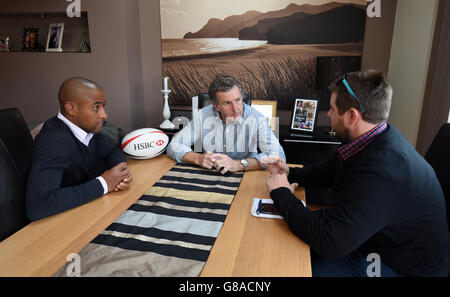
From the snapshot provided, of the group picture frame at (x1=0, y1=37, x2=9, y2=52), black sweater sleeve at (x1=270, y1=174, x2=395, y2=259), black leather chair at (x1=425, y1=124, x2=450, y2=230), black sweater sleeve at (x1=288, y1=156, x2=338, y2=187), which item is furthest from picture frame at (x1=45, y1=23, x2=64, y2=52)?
black leather chair at (x1=425, y1=124, x2=450, y2=230)

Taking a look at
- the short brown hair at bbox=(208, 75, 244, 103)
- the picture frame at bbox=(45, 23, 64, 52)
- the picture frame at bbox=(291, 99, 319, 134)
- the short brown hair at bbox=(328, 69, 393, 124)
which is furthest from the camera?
the picture frame at bbox=(45, 23, 64, 52)

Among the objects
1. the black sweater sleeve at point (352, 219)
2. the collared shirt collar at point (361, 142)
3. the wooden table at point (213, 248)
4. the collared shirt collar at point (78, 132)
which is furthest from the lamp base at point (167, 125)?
the black sweater sleeve at point (352, 219)

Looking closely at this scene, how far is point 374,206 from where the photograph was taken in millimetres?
912

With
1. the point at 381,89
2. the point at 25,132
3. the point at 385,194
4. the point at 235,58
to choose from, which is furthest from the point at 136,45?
the point at 385,194

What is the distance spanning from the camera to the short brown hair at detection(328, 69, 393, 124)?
1.05 m

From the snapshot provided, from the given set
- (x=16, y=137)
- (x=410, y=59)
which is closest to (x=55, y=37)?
(x=16, y=137)

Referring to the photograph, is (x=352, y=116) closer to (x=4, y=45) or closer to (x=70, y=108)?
(x=70, y=108)

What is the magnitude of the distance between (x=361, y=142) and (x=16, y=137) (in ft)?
5.78

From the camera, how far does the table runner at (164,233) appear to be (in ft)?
2.80

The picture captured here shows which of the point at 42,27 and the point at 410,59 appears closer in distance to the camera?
the point at 410,59

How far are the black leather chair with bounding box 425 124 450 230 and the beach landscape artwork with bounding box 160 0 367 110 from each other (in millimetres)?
1638

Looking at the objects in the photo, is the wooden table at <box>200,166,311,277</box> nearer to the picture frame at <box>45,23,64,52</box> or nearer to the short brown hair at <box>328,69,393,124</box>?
the short brown hair at <box>328,69,393,124</box>

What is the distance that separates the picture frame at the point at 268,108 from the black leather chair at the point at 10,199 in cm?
211
